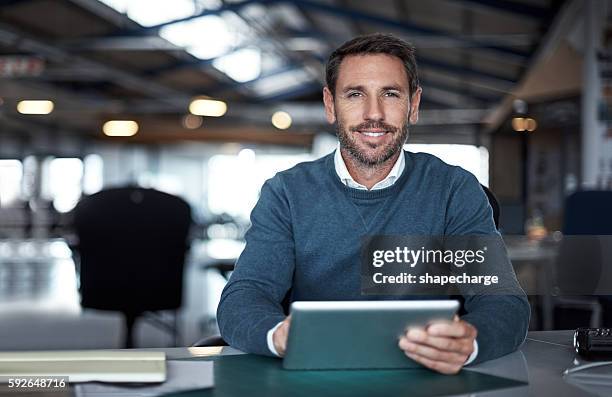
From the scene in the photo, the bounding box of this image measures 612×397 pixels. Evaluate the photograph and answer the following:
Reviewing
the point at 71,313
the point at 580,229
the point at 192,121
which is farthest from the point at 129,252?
the point at 192,121

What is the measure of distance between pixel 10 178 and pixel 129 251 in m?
18.1

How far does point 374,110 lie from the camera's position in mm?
1779

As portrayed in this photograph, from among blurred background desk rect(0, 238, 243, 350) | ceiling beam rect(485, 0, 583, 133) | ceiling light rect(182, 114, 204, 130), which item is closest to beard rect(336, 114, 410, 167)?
blurred background desk rect(0, 238, 243, 350)

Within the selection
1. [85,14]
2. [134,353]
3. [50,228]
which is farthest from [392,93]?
[50,228]

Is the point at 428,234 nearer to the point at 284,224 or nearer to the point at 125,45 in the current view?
the point at 284,224

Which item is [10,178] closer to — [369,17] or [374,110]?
[369,17]

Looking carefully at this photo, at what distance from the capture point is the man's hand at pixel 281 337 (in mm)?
1176

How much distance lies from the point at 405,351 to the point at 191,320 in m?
5.59

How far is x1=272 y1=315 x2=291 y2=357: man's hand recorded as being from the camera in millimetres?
1176

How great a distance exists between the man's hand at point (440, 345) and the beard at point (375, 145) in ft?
2.18

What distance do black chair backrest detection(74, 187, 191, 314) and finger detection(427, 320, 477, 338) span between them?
2.59m

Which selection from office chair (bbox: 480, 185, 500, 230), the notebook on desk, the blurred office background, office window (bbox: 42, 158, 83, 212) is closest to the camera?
the notebook on desk

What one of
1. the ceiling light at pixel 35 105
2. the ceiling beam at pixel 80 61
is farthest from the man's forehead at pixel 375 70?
the ceiling light at pixel 35 105

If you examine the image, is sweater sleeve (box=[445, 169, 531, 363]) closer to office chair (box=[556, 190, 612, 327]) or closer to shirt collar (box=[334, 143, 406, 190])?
shirt collar (box=[334, 143, 406, 190])
